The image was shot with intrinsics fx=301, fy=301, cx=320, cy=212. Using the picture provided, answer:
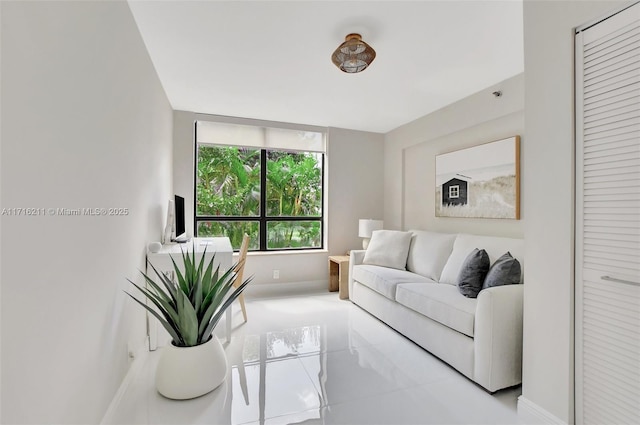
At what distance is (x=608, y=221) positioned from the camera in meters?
1.39

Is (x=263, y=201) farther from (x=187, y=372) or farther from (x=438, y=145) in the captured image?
(x=187, y=372)

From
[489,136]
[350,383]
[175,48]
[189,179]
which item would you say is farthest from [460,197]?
[189,179]

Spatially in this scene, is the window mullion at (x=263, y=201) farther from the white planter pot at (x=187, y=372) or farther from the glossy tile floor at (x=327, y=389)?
the white planter pot at (x=187, y=372)

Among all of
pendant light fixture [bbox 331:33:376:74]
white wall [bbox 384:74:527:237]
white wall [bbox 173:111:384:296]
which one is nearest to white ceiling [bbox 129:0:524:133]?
pendant light fixture [bbox 331:33:376:74]

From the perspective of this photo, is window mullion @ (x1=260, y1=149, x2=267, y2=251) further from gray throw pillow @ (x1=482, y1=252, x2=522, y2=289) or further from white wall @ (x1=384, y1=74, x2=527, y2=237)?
gray throw pillow @ (x1=482, y1=252, x2=522, y2=289)

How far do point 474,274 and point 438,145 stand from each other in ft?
6.21

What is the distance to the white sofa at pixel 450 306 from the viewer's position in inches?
76.5

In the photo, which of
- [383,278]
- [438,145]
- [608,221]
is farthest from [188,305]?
[438,145]

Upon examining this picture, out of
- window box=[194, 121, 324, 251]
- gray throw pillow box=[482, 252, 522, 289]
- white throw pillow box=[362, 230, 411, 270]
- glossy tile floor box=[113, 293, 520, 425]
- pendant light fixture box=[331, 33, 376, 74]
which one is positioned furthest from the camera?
window box=[194, 121, 324, 251]

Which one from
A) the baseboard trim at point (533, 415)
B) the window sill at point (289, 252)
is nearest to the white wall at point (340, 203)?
the window sill at point (289, 252)

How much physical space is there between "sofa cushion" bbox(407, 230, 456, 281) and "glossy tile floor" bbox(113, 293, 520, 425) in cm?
81

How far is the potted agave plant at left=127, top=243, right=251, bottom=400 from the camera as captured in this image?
1842mm

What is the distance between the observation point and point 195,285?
203 centimetres

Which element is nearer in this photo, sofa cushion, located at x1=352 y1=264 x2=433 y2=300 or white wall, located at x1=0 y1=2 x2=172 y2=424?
white wall, located at x1=0 y1=2 x2=172 y2=424
